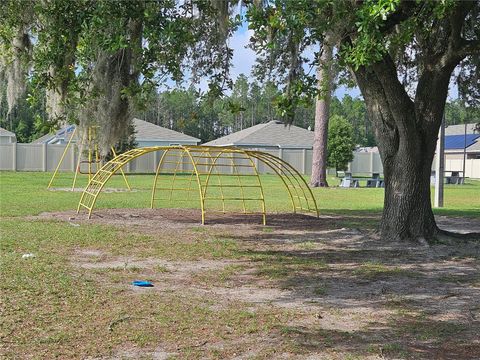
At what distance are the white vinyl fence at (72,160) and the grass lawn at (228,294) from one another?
20.1m

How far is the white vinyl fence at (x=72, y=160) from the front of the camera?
111ft

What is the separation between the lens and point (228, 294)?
611 centimetres

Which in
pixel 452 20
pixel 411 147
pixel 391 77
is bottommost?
pixel 411 147

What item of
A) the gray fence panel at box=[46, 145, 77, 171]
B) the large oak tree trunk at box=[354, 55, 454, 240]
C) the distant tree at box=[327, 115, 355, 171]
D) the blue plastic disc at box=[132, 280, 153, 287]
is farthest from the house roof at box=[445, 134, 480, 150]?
the blue plastic disc at box=[132, 280, 153, 287]

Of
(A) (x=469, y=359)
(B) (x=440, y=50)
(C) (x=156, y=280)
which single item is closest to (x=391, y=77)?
(B) (x=440, y=50)

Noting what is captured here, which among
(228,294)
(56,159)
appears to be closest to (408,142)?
(228,294)

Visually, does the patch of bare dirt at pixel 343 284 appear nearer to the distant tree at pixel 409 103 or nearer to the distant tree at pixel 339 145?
the distant tree at pixel 409 103

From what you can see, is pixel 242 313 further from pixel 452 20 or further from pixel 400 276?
pixel 452 20

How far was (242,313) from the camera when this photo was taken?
210 inches

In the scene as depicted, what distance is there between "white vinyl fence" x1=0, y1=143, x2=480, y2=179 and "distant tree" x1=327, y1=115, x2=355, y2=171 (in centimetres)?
290

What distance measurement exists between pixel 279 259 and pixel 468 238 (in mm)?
3564

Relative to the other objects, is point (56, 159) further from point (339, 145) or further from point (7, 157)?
point (339, 145)

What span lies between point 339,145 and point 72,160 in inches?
617

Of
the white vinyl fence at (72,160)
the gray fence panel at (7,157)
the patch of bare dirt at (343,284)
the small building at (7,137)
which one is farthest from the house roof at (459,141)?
the patch of bare dirt at (343,284)
